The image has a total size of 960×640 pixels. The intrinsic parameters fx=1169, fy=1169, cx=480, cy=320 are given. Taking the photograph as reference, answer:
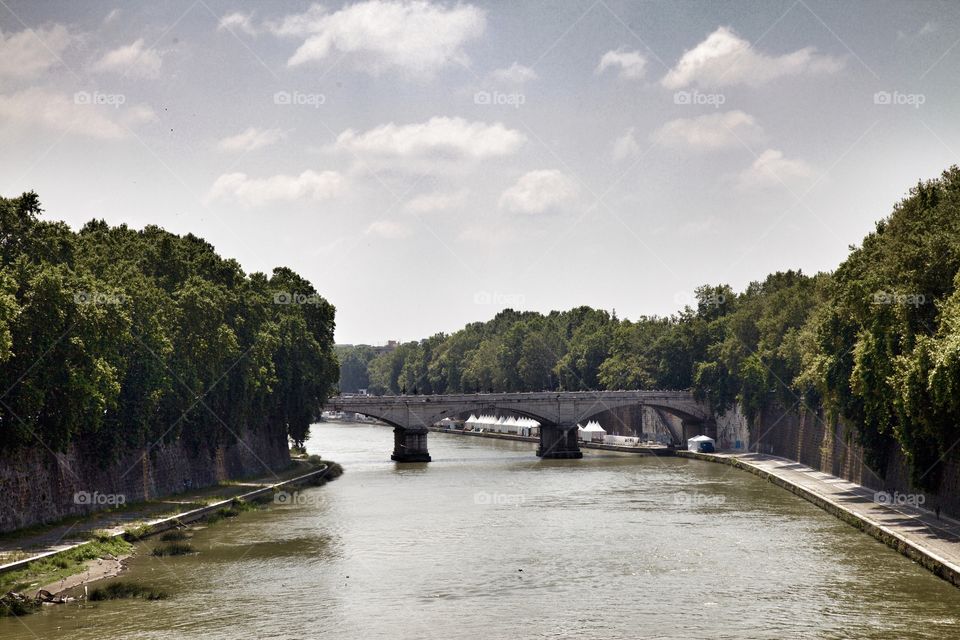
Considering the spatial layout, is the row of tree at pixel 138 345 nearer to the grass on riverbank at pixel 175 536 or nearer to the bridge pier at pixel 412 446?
the grass on riverbank at pixel 175 536

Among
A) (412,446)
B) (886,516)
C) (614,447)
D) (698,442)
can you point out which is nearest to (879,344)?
(886,516)

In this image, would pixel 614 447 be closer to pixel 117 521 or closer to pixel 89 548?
pixel 117 521

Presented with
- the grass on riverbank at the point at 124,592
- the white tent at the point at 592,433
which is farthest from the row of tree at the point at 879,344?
the grass on riverbank at the point at 124,592

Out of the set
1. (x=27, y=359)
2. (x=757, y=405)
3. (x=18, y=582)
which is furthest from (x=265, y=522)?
(x=757, y=405)

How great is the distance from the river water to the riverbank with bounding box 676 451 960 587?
2.55 feet

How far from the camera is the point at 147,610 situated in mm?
38406

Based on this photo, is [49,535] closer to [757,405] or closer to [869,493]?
[869,493]

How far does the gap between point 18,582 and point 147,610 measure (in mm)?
4687

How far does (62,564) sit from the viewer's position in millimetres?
42844

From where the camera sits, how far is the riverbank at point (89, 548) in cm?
4022

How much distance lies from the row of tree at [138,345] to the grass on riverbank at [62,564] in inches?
210

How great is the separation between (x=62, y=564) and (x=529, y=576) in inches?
683

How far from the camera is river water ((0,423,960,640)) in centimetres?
3616

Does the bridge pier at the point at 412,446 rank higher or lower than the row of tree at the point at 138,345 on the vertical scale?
lower
